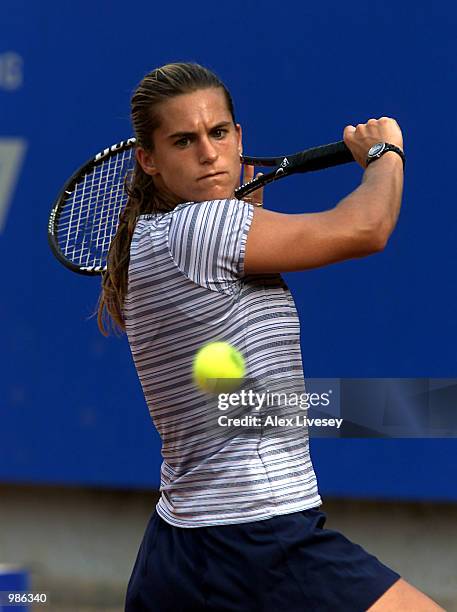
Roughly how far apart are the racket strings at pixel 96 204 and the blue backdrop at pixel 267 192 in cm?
86

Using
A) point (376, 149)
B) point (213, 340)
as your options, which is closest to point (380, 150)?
point (376, 149)

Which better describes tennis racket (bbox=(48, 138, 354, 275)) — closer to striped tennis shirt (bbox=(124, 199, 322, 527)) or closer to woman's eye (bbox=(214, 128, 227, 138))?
woman's eye (bbox=(214, 128, 227, 138))

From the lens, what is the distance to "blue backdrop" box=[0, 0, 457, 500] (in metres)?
3.23

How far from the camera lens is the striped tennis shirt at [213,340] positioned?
1675 mm

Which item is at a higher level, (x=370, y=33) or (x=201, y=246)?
(x=370, y=33)

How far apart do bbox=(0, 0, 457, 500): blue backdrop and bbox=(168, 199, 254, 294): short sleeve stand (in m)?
1.59

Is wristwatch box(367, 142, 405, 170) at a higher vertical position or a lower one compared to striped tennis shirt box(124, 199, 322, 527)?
higher

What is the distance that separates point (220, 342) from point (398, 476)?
170 cm

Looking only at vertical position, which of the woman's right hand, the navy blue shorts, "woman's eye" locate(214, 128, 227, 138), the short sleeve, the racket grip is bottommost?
the navy blue shorts

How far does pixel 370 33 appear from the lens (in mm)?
3256

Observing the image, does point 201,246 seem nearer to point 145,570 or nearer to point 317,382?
point 145,570

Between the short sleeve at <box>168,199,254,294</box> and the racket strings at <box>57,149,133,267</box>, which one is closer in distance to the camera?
the short sleeve at <box>168,199,254,294</box>

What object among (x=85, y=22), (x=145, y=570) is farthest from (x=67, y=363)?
(x=145, y=570)

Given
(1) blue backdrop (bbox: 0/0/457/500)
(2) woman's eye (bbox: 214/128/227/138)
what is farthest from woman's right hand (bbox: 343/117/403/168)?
(1) blue backdrop (bbox: 0/0/457/500)
